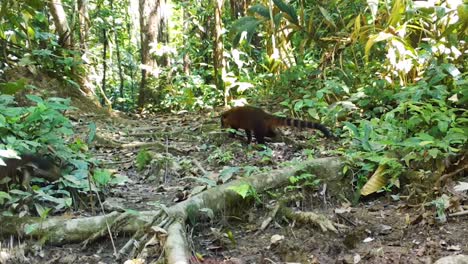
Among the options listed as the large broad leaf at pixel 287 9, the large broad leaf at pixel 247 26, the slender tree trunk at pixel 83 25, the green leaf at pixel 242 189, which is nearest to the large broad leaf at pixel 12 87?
the green leaf at pixel 242 189

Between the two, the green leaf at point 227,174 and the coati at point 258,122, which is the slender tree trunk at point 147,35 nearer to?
the coati at point 258,122

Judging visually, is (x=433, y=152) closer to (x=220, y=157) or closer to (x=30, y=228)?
(x=220, y=157)

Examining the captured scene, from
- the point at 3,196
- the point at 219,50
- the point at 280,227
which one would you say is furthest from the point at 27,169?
the point at 219,50

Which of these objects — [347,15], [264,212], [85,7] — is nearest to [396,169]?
[264,212]

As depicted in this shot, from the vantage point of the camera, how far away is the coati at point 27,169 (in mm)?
3142

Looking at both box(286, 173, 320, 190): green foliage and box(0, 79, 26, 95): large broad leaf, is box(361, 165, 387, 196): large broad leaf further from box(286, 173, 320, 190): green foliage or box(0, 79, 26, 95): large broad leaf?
box(0, 79, 26, 95): large broad leaf

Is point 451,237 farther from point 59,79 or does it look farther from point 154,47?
point 154,47

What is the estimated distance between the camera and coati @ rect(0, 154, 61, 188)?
3142 millimetres

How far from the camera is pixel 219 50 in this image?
8.57 m

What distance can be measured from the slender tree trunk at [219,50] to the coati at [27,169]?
4.95 meters

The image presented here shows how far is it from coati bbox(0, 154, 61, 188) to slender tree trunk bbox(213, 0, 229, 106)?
4.95 m

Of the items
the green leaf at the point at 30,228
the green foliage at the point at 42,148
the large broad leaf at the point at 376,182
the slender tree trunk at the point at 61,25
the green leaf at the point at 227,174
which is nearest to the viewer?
the green leaf at the point at 30,228

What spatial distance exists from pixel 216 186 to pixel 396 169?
1.24 meters

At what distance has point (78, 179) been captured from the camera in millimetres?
3428
